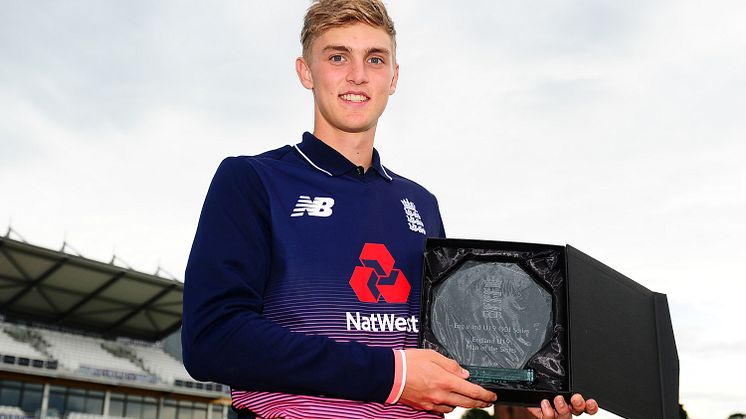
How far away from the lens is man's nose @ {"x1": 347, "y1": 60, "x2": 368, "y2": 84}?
2.57m

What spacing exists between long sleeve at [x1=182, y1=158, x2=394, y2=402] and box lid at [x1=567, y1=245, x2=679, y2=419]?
2.41ft

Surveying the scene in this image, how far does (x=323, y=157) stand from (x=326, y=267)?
48 cm

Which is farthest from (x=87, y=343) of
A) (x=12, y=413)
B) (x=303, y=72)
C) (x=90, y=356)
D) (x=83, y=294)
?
(x=303, y=72)

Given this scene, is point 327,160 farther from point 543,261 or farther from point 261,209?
point 543,261

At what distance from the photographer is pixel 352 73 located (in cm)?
259

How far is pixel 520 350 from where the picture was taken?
243 centimetres

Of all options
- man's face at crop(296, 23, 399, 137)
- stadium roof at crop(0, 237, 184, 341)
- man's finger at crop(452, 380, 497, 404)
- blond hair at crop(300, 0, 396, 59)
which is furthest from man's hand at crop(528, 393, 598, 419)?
stadium roof at crop(0, 237, 184, 341)

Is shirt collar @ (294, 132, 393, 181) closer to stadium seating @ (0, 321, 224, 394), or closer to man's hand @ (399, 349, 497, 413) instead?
man's hand @ (399, 349, 497, 413)

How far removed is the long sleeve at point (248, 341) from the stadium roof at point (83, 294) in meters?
27.4

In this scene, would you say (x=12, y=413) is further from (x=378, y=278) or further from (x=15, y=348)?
(x=378, y=278)

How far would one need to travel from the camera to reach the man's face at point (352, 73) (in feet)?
8.51

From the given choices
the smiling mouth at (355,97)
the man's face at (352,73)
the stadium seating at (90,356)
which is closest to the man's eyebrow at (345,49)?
the man's face at (352,73)

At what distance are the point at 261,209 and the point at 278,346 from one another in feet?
1.70

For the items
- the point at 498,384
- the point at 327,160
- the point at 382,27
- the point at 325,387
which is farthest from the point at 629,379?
the point at 382,27
